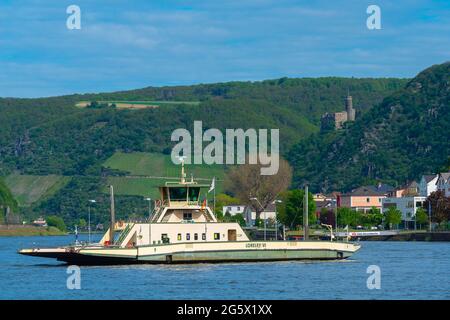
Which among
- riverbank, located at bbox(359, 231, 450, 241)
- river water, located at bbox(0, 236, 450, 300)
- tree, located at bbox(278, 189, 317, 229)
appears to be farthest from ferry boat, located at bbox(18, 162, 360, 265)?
tree, located at bbox(278, 189, 317, 229)

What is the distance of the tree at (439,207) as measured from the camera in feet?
593

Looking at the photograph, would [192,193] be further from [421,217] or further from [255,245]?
[421,217]

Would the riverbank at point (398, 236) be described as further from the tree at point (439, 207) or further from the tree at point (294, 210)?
the tree at point (439, 207)

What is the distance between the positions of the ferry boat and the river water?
108 cm

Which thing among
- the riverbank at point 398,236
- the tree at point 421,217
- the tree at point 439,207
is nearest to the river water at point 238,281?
the riverbank at point 398,236

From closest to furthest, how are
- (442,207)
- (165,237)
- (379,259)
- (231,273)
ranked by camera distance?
(231,273) → (165,237) → (379,259) → (442,207)

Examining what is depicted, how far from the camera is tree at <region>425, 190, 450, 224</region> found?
18088cm

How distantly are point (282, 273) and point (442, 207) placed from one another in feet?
332

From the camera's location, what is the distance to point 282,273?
84938 millimetres

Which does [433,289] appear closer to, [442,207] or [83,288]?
[83,288]

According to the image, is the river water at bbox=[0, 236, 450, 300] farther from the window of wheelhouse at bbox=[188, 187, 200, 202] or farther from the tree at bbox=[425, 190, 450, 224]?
the tree at bbox=[425, 190, 450, 224]
